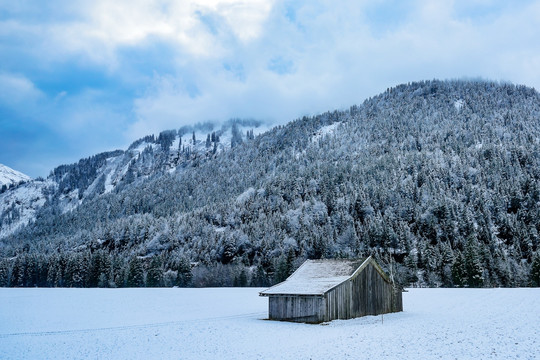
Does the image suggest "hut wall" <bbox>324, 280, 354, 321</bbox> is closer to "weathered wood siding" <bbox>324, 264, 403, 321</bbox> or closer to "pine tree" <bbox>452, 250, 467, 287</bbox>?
"weathered wood siding" <bbox>324, 264, 403, 321</bbox>

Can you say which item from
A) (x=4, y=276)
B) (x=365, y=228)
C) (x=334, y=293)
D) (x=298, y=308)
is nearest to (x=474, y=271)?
(x=365, y=228)

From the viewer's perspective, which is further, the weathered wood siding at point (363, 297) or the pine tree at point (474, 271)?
the pine tree at point (474, 271)

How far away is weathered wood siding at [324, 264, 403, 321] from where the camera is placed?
3381 centimetres

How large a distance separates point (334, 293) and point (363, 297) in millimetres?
4460

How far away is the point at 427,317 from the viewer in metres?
34.6

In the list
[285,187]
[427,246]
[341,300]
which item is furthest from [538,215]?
[341,300]

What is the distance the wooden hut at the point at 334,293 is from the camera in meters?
33.3

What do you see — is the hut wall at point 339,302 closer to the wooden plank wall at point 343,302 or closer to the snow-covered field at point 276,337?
the wooden plank wall at point 343,302

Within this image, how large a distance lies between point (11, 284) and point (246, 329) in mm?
131660

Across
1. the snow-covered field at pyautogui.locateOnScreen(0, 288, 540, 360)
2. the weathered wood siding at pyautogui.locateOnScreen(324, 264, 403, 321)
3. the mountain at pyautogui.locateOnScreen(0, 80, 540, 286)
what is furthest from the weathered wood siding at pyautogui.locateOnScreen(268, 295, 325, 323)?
the mountain at pyautogui.locateOnScreen(0, 80, 540, 286)

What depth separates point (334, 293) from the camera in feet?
111

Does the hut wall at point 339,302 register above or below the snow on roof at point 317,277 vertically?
below

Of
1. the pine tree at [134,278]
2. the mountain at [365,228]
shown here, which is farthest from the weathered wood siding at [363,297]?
the pine tree at [134,278]

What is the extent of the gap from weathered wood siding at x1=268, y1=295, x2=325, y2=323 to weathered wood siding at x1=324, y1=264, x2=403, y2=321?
0.73 m
